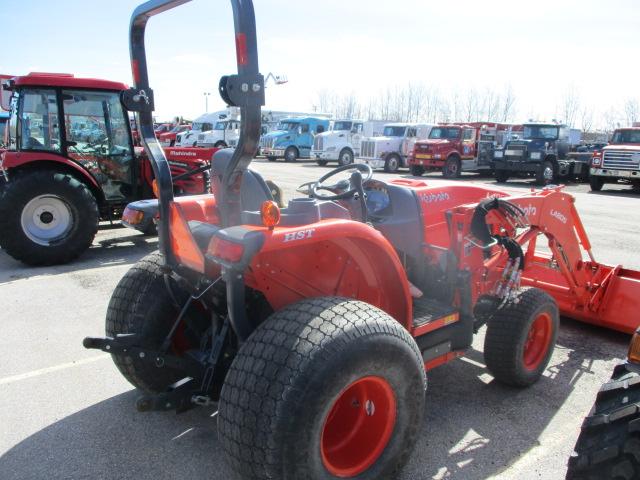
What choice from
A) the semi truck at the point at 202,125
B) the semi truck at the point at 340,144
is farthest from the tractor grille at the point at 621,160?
the semi truck at the point at 202,125

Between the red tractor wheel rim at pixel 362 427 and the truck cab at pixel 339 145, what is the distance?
23.1 metres

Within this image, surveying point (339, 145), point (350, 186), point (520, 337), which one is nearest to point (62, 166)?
point (350, 186)

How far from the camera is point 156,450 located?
9.37ft

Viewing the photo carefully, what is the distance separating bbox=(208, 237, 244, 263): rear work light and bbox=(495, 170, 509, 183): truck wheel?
741 inches

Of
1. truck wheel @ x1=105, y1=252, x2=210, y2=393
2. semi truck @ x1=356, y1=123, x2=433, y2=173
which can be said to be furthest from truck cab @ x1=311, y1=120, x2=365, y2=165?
truck wheel @ x1=105, y1=252, x2=210, y2=393

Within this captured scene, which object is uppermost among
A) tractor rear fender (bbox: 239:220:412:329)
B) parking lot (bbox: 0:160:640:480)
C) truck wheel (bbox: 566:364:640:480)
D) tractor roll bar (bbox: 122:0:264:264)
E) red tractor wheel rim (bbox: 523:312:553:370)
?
tractor roll bar (bbox: 122:0:264:264)

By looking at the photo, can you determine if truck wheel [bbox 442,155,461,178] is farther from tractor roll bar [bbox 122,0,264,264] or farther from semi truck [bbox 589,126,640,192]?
tractor roll bar [bbox 122,0,264,264]

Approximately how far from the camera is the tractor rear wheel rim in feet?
22.7

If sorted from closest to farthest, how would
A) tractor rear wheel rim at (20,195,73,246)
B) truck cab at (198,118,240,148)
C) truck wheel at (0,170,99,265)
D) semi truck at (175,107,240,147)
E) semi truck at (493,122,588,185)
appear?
truck wheel at (0,170,99,265) → tractor rear wheel rim at (20,195,73,246) → semi truck at (493,122,588,185) → truck cab at (198,118,240,148) → semi truck at (175,107,240,147)

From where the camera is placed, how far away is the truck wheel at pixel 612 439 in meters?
1.90

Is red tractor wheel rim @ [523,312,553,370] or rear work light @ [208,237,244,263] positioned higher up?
rear work light @ [208,237,244,263]

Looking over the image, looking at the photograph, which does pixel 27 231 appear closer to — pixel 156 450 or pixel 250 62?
pixel 156 450

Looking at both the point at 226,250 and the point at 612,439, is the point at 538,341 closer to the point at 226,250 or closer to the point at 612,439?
the point at 612,439

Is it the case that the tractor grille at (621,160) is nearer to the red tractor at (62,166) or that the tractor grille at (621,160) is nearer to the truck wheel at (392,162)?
the truck wheel at (392,162)
